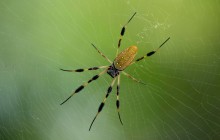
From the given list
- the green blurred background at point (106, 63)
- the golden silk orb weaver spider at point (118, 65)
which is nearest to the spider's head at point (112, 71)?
the golden silk orb weaver spider at point (118, 65)

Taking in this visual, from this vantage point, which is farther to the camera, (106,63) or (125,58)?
(106,63)

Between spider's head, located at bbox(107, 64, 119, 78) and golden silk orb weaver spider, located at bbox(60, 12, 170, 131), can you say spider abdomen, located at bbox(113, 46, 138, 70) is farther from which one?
spider's head, located at bbox(107, 64, 119, 78)

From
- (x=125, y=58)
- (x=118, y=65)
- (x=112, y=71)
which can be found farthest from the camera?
(x=112, y=71)

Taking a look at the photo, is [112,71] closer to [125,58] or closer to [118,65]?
[118,65]

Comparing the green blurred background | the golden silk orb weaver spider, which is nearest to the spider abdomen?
the golden silk orb weaver spider

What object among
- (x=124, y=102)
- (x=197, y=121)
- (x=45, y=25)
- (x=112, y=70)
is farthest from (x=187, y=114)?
(x=45, y=25)

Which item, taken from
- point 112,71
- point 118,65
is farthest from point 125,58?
point 112,71

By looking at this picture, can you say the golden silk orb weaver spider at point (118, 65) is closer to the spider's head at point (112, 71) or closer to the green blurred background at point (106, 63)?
the spider's head at point (112, 71)
